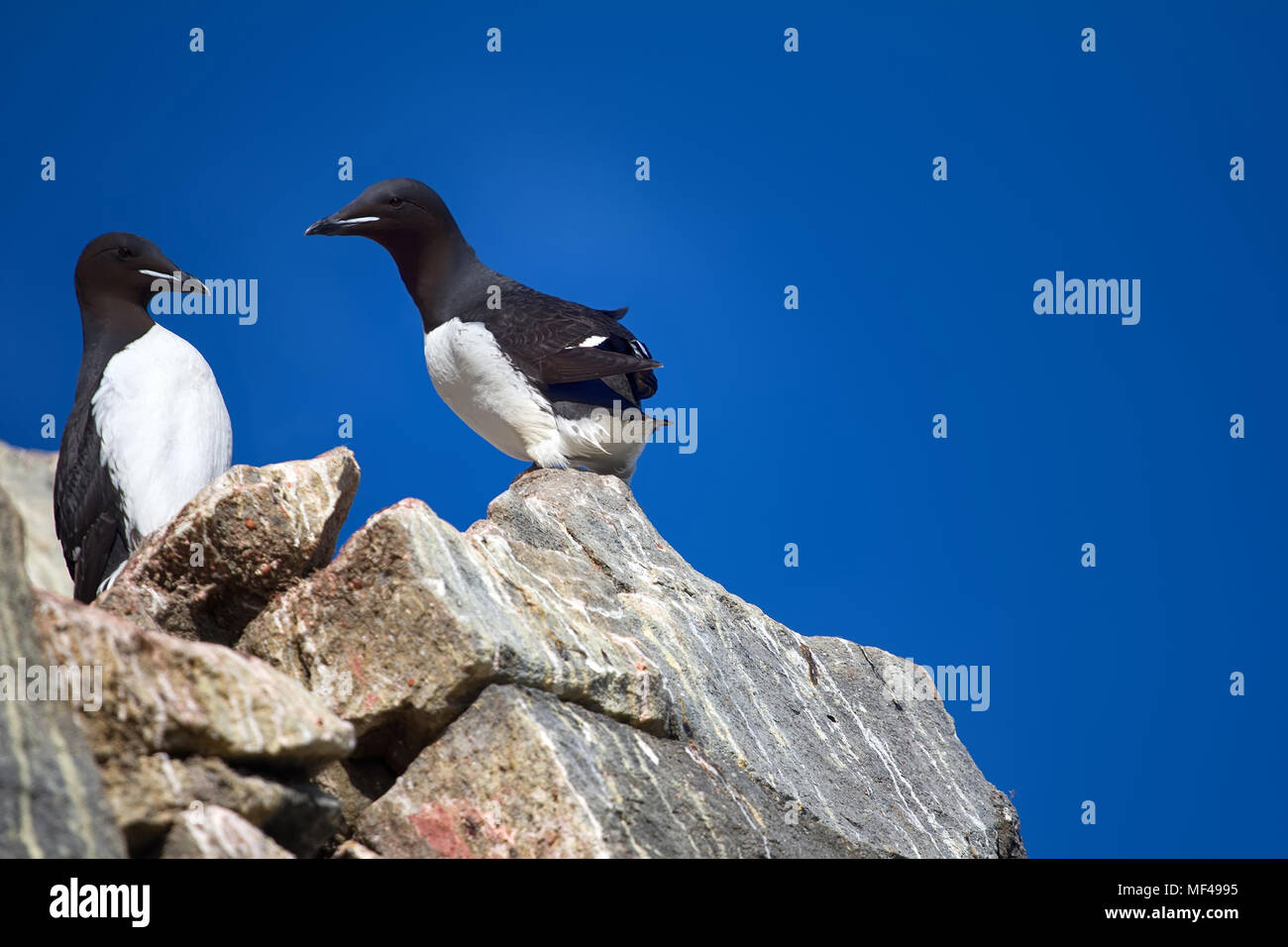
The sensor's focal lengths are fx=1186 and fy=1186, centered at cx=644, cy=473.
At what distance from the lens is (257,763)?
4.51m

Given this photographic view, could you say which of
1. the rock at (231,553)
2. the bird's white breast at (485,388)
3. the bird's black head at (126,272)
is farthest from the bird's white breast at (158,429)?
the bird's white breast at (485,388)

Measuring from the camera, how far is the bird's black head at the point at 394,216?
393 inches

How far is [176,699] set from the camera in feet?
14.1

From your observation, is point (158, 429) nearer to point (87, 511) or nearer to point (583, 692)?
point (87, 511)

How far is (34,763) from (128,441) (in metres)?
4.64

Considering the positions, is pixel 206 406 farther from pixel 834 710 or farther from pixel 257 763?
pixel 834 710

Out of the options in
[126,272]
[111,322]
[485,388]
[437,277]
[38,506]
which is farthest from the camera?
[38,506]

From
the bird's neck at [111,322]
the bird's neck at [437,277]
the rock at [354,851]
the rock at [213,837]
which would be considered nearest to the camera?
the rock at [213,837]

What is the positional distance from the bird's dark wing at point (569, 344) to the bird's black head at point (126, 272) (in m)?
2.50

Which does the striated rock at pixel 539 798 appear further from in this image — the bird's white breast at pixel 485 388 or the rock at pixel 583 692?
the bird's white breast at pixel 485 388

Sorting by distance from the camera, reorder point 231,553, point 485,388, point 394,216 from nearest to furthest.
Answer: point 231,553, point 485,388, point 394,216

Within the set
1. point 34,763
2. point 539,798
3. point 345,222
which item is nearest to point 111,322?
point 345,222

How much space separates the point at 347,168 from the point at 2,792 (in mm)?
9456
